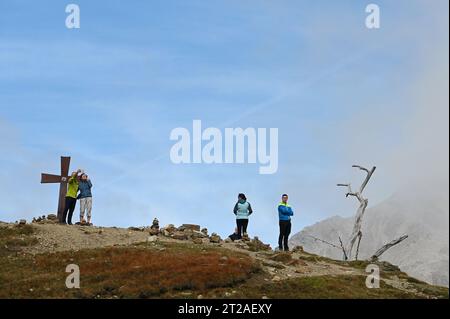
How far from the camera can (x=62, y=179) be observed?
4628 centimetres

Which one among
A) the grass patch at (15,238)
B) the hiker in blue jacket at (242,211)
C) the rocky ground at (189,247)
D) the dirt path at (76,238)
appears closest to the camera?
the rocky ground at (189,247)

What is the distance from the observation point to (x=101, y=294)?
28.5 m

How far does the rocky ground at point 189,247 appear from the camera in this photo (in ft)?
109

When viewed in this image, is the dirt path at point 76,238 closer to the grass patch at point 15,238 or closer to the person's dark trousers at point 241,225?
the grass patch at point 15,238

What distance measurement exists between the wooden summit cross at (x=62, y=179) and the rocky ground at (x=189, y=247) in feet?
3.59

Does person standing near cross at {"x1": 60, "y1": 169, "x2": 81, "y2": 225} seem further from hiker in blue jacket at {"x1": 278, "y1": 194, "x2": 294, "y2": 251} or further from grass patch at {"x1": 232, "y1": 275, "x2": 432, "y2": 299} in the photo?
grass patch at {"x1": 232, "y1": 275, "x2": 432, "y2": 299}

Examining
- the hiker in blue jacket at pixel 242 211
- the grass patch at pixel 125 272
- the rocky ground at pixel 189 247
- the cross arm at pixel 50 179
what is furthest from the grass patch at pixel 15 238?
the hiker in blue jacket at pixel 242 211

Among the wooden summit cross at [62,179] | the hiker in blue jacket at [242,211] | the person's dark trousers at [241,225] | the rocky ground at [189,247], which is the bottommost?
the rocky ground at [189,247]

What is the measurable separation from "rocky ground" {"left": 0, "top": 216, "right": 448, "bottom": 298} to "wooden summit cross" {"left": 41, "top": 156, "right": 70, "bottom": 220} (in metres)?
1.09

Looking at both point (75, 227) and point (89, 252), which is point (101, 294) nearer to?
point (89, 252)

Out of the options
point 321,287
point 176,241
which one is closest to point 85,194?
point 176,241
